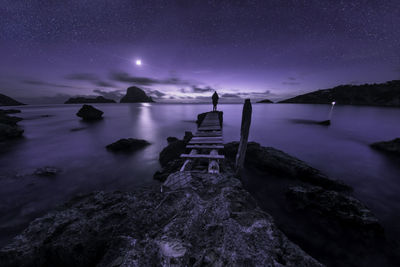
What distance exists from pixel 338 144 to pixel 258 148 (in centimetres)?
1068

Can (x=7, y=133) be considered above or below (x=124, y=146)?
above

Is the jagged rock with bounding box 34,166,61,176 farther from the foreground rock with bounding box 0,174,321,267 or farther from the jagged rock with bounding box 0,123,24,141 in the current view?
the jagged rock with bounding box 0,123,24,141

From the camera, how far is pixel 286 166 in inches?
279

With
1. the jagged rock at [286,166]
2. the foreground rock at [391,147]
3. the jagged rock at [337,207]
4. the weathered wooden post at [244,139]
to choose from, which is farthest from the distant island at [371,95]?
the weathered wooden post at [244,139]

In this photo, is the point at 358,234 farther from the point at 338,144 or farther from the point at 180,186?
the point at 338,144

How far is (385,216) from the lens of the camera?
16.2 feet

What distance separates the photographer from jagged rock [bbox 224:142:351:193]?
607cm

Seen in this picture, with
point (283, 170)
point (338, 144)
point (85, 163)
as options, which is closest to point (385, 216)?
point (283, 170)

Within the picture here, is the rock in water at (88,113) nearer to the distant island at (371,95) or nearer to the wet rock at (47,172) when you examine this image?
the wet rock at (47,172)

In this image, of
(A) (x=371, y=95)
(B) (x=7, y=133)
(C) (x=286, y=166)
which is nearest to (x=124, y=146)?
(C) (x=286, y=166)

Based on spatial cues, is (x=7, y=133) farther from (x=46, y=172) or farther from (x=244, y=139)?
(x=244, y=139)

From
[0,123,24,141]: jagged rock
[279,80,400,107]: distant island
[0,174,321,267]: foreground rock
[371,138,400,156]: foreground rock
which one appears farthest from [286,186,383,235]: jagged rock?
[279,80,400,107]: distant island

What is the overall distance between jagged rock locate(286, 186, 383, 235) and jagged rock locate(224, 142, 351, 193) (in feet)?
4.94

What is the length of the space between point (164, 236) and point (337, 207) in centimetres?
564
